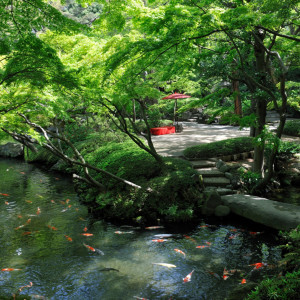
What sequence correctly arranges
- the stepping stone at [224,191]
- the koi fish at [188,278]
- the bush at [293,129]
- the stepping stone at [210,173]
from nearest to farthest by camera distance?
the koi fish at [188,278] < the stepping stone at [224,191] < the stepping stone at [210,173] < the bush at [293,129]

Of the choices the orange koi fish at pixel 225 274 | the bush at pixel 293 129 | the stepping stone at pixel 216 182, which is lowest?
the orange koi fish at pixel 225 274

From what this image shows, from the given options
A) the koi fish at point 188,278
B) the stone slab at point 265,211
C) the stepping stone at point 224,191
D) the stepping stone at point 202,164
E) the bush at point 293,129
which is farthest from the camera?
the bush at point 293,129

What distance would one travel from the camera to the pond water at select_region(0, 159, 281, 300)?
17.8 feet

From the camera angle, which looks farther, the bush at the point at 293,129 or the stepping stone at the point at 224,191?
the bush at the point at 293,129

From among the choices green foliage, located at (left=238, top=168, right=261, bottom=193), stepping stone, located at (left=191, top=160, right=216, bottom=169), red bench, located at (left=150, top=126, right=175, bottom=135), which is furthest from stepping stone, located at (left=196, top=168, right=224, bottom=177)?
red bench, located at (left=150, top=126, right=175, bottom=135)

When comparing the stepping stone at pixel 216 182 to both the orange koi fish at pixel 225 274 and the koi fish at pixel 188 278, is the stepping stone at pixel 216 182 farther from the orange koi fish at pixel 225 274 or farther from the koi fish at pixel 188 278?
the koi fish at pixel 188 278

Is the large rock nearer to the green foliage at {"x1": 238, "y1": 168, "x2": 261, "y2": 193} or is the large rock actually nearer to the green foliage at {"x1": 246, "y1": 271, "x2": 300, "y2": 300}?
the green foliage at {"x1": 238, "y1": 168, "x2": 261, "y2": 193}

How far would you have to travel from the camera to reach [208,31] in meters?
6.28

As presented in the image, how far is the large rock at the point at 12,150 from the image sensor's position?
20859 millimetres

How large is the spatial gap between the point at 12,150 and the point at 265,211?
18410 mm

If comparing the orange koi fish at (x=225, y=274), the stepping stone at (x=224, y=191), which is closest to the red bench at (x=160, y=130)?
the stepping stone at (x=224, y=191)

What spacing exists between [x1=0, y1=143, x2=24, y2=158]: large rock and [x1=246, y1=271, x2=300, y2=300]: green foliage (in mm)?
20057

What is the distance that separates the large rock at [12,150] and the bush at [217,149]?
1360 centimetres

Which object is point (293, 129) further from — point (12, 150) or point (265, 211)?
point (12, 150)
